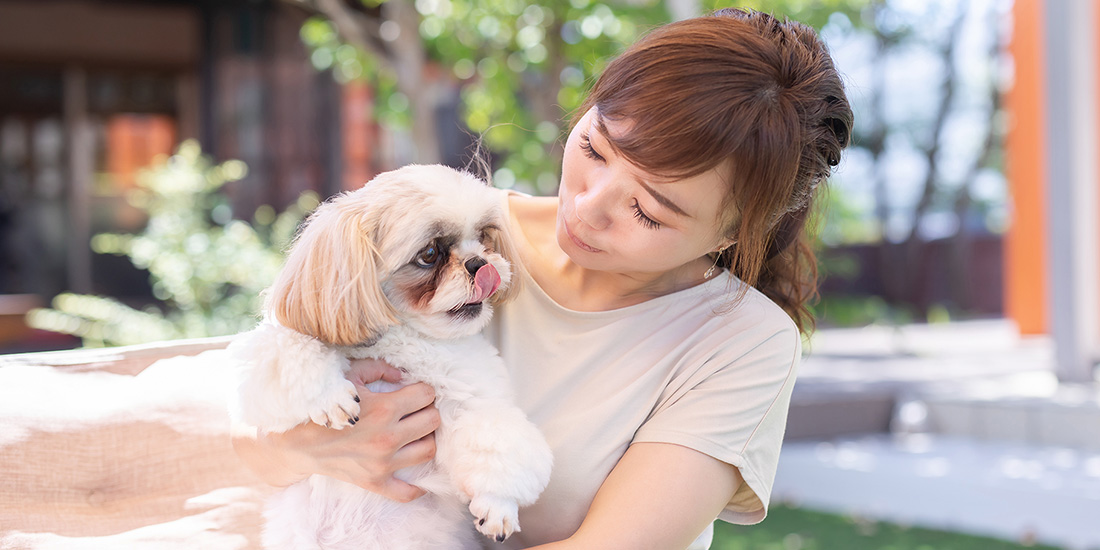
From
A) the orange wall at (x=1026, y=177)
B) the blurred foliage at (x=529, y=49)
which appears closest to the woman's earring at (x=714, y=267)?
the blurred foliage at (x=529, y=49)

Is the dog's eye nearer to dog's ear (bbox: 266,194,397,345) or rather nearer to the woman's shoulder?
dog's ear (bbox: 266,194,397,345)

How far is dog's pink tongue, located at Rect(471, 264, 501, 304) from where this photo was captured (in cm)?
167

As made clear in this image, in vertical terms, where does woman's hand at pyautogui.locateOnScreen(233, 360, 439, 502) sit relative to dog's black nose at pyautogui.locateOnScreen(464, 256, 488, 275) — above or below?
below

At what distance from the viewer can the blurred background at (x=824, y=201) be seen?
4.65 m

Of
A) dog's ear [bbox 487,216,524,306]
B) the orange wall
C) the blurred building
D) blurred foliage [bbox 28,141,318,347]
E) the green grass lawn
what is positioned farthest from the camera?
the orange wall

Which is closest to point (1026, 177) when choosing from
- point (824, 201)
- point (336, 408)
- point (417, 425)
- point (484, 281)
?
point (824, 201)

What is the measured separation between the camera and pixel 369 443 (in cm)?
161

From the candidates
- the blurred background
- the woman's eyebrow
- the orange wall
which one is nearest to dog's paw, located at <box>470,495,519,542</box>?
the woman's eyebrow

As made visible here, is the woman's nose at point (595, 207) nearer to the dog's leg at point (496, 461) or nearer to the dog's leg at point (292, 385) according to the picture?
the dog's leg at point (496, 461)

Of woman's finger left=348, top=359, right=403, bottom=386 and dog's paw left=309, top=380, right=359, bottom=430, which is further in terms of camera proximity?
woman's finger left=348, top=359, right=403, bottom=386

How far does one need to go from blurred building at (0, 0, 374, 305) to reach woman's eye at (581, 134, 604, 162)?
24.0 ft

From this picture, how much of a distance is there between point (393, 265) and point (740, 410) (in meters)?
0.69

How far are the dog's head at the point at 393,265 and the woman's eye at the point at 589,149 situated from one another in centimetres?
24

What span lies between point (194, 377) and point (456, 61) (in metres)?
3.13
